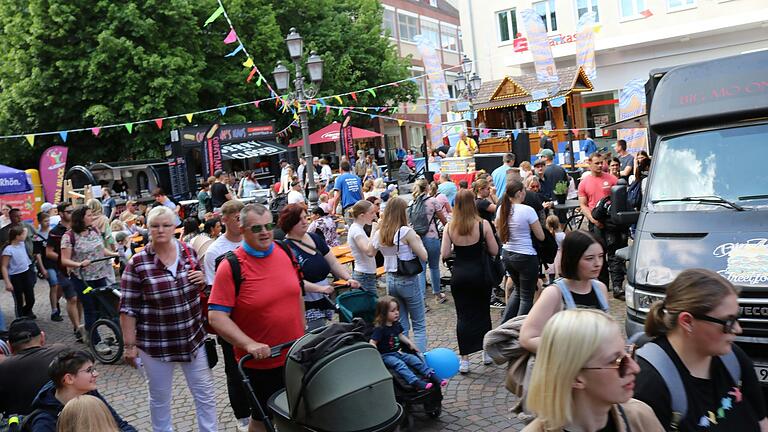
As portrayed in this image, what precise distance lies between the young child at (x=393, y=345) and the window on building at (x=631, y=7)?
92.1 ft

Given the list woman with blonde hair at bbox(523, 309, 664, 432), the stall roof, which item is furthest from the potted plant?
the stall roof

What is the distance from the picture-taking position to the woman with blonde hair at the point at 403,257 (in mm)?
6695

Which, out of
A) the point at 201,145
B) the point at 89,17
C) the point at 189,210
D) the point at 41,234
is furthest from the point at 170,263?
the point at 89,17

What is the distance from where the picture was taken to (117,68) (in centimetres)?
2597

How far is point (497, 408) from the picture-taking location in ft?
18.9

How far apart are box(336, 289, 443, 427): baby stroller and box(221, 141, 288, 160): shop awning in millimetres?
20507

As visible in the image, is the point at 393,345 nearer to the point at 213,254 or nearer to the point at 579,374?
the point at 213,254

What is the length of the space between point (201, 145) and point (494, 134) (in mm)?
11626

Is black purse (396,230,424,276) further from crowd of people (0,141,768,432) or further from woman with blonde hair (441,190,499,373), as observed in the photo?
woman with blonde hair (441,190,499,373)

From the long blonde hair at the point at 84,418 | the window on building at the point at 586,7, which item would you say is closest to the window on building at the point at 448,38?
the window on building at the point at 586,7

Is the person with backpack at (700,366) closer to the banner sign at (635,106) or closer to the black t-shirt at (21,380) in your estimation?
the black t-shirt at (21,380)

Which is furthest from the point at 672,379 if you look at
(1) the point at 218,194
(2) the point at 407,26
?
(2) the point at 407,26

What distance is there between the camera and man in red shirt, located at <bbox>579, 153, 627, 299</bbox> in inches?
350

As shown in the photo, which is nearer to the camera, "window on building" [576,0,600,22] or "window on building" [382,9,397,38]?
"window on building" [576,0,600,22]
